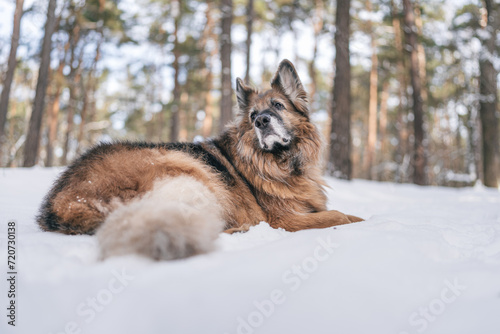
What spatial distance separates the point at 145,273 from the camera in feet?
4.73

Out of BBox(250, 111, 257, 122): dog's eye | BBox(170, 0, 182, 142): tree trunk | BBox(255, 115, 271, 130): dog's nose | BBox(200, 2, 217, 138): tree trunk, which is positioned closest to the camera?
BBox(255, 115, 271, 130): dog's nose

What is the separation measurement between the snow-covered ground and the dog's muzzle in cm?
169

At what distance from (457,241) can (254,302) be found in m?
1.71

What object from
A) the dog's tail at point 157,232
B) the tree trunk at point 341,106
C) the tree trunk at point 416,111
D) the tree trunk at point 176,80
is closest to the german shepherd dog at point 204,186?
the dog's tail at point 157,232

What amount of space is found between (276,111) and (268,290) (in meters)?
2.52

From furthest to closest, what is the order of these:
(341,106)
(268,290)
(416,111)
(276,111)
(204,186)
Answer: (416,111), (341,106), (276,111), (204,186), (268,290)

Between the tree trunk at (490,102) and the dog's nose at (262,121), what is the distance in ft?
34.1

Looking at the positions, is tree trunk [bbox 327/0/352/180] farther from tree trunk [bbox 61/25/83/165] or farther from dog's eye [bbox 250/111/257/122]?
tree trunk [bbox 61/25/83/165]

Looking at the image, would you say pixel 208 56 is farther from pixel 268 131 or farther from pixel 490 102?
pixel 268 131

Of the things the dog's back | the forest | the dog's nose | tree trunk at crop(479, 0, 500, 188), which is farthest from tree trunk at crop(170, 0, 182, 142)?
tree trunk at crop(479, 0, 500, 188)

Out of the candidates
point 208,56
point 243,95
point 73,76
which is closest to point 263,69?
point 208,56

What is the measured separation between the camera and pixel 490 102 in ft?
35.1

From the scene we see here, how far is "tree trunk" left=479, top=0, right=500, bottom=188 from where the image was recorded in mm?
10320

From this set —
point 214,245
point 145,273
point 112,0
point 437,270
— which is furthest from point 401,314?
point 112,0
